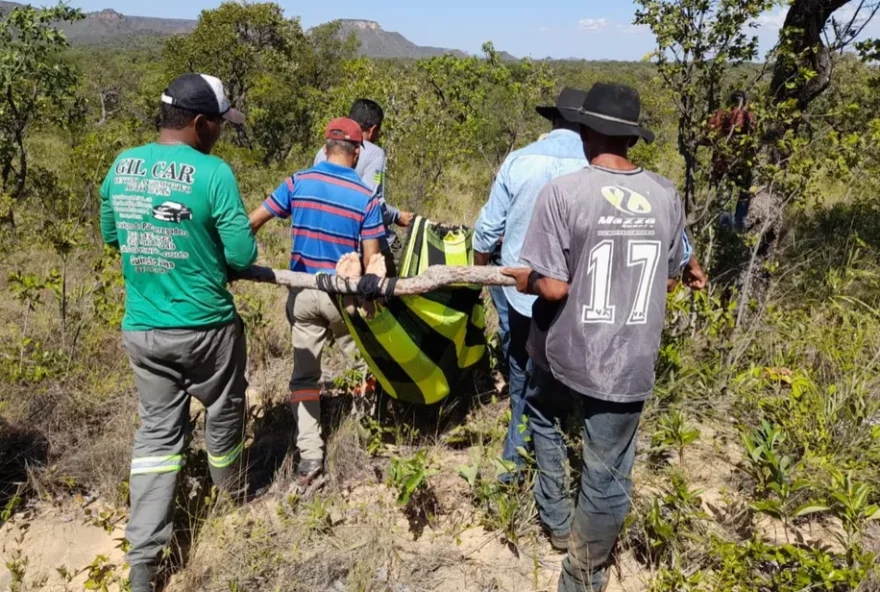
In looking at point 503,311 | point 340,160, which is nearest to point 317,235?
point 340,160

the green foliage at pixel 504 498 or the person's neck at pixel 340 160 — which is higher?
the person's neck at pixel 340 160

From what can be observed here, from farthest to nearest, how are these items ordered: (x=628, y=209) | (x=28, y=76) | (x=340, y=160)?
(x=28, y=76) → (x=340, y=160) → (x=628, y=209)

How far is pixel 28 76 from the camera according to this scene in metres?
6.11

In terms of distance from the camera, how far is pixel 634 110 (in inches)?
86.5

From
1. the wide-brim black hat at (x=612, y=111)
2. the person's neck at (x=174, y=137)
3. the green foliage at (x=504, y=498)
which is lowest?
the green foliage at (x=504, y=498)

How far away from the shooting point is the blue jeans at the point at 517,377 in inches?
119

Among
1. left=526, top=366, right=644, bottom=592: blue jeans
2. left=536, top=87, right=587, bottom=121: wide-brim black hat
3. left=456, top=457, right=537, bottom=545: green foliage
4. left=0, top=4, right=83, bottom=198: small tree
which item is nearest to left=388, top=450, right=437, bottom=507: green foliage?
left=456, top=457, right=537, bottom=545: green foliage

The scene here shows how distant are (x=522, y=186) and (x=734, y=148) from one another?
183 centimetres

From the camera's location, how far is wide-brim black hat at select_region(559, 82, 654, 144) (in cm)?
215

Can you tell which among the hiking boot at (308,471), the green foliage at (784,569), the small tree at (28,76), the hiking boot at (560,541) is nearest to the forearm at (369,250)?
the hiking boot at (308,471)

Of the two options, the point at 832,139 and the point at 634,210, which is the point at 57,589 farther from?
the point at 832,139

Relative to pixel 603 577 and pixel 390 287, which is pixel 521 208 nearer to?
pixel 390 287

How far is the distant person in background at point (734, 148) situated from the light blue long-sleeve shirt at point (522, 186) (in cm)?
135

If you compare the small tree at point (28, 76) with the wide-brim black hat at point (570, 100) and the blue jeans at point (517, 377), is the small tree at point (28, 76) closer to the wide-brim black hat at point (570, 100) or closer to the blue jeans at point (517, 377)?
the wide-brim black hat at point (570, 100)
